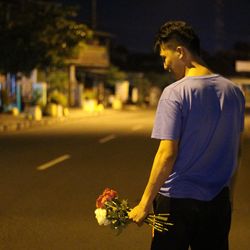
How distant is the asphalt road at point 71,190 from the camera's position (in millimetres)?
6863

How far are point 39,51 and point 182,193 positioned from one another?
30.7 meters

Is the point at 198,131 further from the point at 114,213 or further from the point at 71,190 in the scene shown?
the point at 71,190

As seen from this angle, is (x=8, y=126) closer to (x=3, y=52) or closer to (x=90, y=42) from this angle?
(x=3, y=52)

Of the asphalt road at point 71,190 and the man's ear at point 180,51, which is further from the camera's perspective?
the asphalt road at point 71,190

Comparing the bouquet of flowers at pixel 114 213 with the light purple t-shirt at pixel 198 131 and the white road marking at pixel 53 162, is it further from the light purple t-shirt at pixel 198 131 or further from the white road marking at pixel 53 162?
the white road marking at pixel 53 162

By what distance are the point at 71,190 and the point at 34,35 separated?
24027 mm

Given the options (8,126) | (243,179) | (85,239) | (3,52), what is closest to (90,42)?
(3,52)

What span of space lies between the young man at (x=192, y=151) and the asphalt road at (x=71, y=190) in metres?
2.98

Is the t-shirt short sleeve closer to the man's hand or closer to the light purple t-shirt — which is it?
the light purple t-shirt

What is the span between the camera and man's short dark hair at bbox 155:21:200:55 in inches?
135

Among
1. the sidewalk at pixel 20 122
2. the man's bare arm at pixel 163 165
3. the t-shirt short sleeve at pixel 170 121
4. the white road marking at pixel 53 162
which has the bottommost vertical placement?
the sidewalk at pixel 20 122

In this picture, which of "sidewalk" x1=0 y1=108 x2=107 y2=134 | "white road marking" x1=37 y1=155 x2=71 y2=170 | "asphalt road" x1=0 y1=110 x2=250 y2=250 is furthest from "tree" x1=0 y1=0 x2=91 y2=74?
"white road marking" x1=37 y1=155 x2=71 y2=170

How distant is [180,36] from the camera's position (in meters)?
3.44

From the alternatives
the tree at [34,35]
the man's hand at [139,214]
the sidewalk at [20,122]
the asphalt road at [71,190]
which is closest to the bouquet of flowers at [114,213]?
the man's hand at [139,214]
